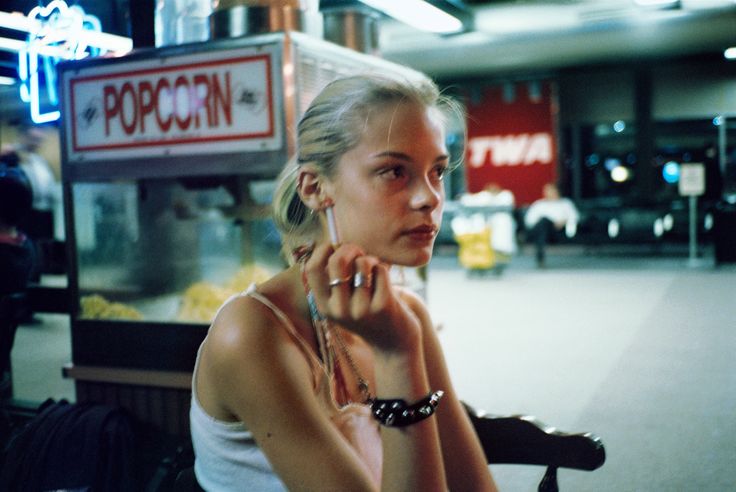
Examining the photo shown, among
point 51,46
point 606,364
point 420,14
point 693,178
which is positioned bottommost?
point 606,364

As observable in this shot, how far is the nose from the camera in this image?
119cm

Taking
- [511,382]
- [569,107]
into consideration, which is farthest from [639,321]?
[569,107]

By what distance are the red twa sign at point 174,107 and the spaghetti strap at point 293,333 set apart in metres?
1.36

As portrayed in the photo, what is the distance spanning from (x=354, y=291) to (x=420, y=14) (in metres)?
6.94

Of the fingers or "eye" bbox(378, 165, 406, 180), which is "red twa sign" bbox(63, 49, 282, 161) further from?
the fingers

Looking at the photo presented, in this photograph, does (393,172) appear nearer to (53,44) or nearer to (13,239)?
(13,239)

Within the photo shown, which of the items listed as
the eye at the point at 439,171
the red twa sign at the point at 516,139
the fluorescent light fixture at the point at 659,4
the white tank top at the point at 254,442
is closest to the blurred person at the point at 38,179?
the white tank top at the point at 254,442

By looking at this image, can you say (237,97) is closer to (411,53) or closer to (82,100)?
(82,100)

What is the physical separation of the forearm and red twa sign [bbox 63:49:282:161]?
5.08 feet

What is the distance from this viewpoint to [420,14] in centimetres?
751

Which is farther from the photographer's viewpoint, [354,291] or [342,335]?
[342,335]

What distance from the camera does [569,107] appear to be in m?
15.1

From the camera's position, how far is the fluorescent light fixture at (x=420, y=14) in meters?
6.61

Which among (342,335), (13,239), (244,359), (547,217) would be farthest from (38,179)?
(547,217)
